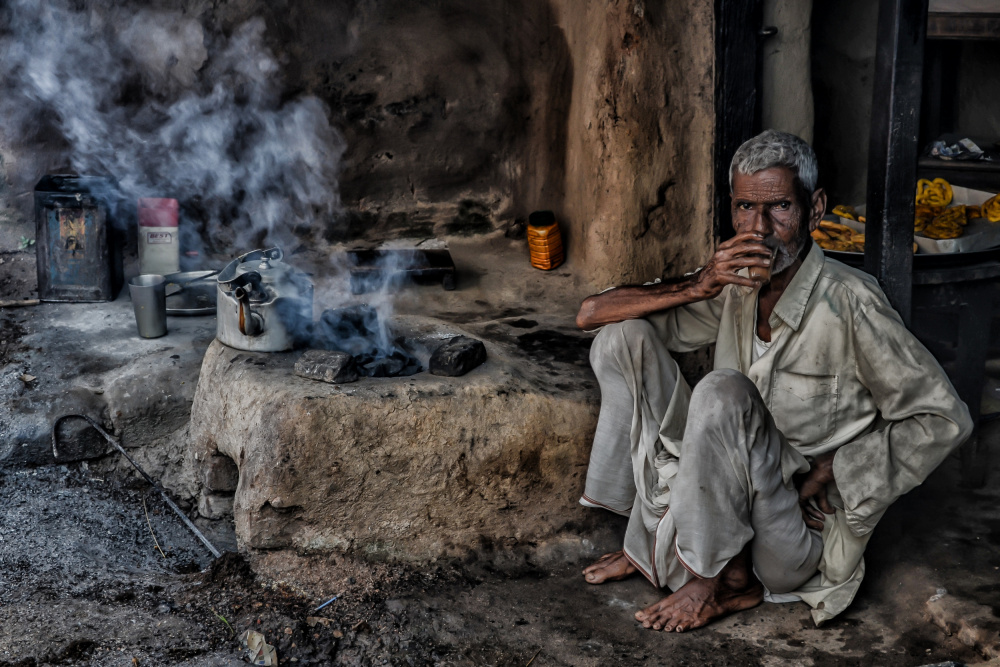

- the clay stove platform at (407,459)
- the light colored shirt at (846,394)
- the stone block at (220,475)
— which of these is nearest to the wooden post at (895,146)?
the light colored shirt at (846,394)

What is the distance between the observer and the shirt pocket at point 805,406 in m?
2.66

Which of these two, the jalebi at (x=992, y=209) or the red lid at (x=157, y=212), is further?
the red lid at (x=157, y=212)

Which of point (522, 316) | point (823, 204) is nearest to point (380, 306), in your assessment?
point (522, 316)

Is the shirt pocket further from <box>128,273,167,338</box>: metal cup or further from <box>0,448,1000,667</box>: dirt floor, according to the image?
<box>128,273,167,338</box>: metal cup

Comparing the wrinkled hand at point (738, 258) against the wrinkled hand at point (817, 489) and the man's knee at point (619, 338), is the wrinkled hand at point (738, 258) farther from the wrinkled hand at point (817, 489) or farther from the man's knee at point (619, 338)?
the wrinkled hand at point (817, 489)

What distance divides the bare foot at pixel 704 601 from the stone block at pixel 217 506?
1776 millimetres

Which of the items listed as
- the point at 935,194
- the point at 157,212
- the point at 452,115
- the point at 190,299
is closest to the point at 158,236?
the point at 157,212

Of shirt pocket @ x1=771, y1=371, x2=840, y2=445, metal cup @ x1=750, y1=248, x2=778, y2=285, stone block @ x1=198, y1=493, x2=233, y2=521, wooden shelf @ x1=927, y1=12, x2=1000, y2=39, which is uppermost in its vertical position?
wooden shelf @ x1=927, y1=12, x2=1000, y2=39

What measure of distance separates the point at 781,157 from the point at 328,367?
5.18 feet


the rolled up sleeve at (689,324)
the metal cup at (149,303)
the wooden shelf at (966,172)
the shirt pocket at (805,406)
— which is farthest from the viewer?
the wooden shelf at (966,172)

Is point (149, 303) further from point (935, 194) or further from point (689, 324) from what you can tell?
point (935, 194)

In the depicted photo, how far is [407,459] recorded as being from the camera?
3.04 m

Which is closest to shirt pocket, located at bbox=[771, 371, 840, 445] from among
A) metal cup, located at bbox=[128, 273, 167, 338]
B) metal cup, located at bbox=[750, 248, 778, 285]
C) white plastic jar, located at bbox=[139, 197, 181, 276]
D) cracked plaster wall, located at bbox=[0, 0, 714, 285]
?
metal cup, located at bbox=[750, 248, 778, 285]

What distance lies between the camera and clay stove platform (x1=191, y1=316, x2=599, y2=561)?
2.96 metres
